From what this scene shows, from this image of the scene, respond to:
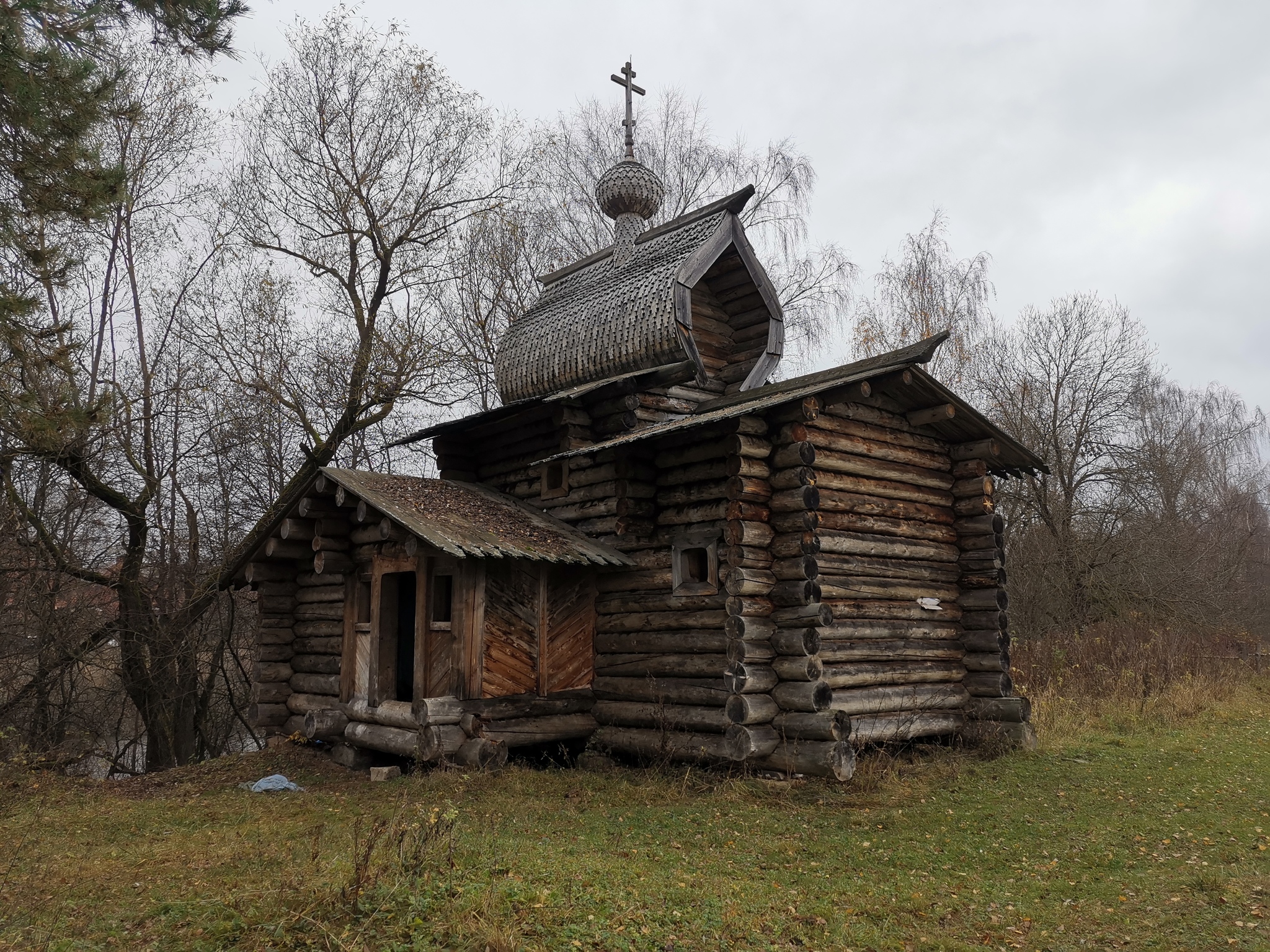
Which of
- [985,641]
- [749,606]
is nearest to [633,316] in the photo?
[749,606]

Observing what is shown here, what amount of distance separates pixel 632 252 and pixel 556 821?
400 inches

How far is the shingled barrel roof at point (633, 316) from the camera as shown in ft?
45.2

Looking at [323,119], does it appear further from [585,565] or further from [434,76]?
[585,565]

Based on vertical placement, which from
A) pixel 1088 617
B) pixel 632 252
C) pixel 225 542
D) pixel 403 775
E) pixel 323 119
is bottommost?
pixel 403 775

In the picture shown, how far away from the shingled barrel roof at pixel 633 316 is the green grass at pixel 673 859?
20.6ft

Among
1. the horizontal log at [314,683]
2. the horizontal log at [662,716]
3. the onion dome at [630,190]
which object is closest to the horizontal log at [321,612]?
the horizontal log at [314,683]

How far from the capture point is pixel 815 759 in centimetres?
1023

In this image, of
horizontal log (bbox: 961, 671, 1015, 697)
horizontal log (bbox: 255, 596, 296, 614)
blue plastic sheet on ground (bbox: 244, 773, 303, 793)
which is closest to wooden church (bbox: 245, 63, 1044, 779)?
horizontal log (bbox: 961, 671, 1015, 697)

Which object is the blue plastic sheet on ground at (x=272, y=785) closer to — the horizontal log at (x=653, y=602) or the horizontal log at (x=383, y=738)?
the horizontal log at (x=383, y=738)

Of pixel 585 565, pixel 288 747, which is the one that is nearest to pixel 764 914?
pixel 585 565

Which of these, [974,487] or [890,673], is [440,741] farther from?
[974,487]

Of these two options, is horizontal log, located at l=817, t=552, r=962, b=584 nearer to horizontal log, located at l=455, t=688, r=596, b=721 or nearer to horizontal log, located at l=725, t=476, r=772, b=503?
horizontal log, located at l=725, t=476, r=772, b=503

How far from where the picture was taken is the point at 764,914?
6246 millimetres

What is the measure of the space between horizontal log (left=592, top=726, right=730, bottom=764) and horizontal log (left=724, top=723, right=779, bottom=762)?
15 cm
